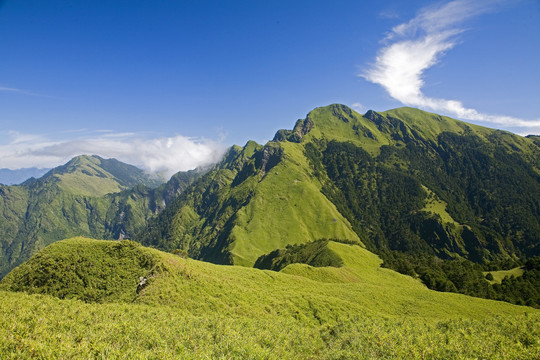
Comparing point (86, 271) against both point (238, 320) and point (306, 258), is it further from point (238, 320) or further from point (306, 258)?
point (306, 258)

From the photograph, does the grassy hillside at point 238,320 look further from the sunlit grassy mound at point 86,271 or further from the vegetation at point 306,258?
the vegetation at point 306,258

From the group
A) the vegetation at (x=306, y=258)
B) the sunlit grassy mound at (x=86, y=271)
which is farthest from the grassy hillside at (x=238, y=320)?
the vegetation at (x=306, y=258)

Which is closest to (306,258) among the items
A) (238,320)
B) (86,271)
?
(238,320)

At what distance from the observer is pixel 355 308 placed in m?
50.5

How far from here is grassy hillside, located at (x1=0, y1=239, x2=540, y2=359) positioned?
22.3 metres

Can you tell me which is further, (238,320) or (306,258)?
(306,258)

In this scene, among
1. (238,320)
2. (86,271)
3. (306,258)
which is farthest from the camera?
(306,258)

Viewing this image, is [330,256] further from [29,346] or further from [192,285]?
[29,346]

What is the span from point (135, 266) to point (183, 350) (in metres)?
31.3

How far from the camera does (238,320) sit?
3600 cm

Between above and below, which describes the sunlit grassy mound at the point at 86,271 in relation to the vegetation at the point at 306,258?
above

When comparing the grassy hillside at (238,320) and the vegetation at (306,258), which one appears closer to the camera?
the grassy hillside at (238,320)

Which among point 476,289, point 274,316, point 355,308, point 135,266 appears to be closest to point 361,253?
point 476,289

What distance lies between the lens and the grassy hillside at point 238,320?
73.0ft
